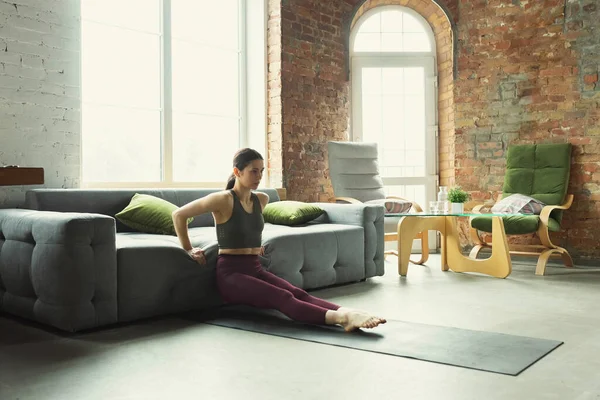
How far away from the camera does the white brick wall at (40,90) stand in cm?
415

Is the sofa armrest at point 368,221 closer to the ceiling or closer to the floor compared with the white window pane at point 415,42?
closer to the floor

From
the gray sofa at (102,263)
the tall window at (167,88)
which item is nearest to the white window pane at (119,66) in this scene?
the tall window at (167,88)

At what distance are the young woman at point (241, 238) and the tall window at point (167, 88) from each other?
1836 mm

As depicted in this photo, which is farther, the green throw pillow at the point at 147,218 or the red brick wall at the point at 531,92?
the red brick wall at the point at 531,92

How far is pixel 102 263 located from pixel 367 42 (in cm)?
457

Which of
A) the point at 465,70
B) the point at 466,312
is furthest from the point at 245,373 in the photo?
the point at 465,70

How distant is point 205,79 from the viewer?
5914 mm

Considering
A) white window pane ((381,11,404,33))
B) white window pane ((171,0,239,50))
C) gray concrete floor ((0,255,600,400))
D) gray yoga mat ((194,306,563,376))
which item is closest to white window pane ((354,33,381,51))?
white window pane ((381,11,404,33))

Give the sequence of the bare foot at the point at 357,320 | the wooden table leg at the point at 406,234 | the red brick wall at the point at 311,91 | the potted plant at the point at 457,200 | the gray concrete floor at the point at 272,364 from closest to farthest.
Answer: the gray concrete floor at the point at 272,364 < the bare foot at the point at 357,320 < the wooden table leg at the point at 406,234 < the potted plant at the point at 457,200 < the red brick wall at the point at 311,91

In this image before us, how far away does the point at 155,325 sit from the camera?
3326 mm

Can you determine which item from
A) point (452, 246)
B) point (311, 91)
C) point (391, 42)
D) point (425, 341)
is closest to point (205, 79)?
point (311, 91)

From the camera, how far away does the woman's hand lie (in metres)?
3.53

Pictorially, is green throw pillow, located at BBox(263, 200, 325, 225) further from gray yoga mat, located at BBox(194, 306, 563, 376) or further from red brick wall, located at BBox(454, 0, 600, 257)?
red brick wall, located at BBox(454, 0, 600, 257)

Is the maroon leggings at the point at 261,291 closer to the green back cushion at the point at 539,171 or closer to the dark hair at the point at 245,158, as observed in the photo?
the dark hair at the point at 245,158
